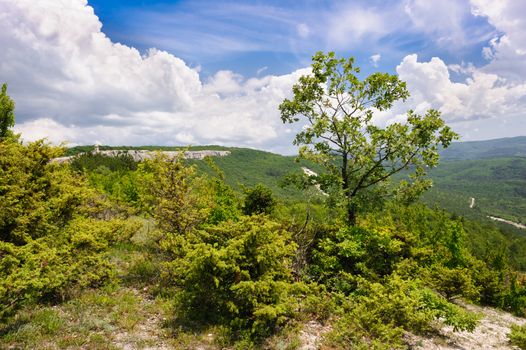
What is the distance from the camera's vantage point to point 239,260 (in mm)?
Answer: 9695

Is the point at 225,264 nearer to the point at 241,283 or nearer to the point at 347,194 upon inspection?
the point at 241,283

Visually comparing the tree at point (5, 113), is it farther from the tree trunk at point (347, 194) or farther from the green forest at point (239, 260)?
the tree trunk at point (347, 194)

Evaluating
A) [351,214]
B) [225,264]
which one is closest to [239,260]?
[225,264]

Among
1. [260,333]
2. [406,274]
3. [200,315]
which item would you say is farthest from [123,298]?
[406,274]

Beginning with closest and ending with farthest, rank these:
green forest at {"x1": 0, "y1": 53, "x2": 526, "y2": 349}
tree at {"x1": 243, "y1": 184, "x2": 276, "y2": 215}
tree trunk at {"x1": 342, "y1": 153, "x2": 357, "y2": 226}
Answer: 1. green forest at {"x1": 0, "y1": 53, "x2": 526, "y2": 349}
2. tree trunk at {"x1": 342, "y1": 153, "x2": 357, "y2": 226}
3. tree at {"x1": 243, "y1": 184, "x2": 276, "y2": 215}

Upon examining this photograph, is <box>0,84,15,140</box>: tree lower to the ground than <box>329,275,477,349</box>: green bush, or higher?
higher

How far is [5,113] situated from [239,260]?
110 ft

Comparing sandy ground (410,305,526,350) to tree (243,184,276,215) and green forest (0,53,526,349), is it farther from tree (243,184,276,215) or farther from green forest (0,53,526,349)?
tree (243,184,276,215)

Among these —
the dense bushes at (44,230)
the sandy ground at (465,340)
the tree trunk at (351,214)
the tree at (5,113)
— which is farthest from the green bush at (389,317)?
the tree at (5,113)

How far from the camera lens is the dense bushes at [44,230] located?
8992 mm

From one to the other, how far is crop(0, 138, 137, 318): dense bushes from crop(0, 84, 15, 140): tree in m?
24.0

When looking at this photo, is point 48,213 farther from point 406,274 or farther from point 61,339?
point 406,274

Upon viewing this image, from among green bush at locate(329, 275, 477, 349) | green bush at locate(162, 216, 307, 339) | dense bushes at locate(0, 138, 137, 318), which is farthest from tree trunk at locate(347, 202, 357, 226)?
dense bushes at locate(0, 138, 137, 318)

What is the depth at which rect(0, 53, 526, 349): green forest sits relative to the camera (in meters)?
8.94
